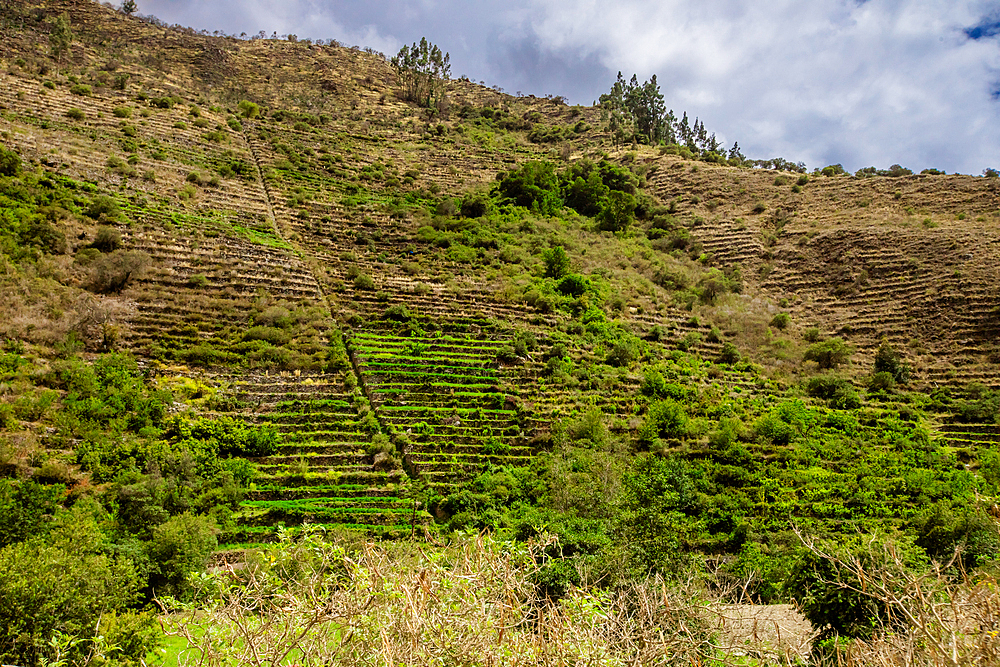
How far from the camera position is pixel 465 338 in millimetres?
30250

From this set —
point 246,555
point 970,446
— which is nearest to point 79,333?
point 246,555

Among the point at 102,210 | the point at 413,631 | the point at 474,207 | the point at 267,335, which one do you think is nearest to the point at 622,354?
the point at 267,335

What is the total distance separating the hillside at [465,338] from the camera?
1861 cm

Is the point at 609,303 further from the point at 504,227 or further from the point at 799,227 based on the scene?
the point at 799,227

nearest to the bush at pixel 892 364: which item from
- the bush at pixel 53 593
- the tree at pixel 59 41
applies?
the bush at pixel 53 593

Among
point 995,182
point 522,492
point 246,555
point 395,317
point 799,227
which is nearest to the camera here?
point 246,555

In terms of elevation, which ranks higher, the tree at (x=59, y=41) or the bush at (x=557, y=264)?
the tree at (x=59, y=41)

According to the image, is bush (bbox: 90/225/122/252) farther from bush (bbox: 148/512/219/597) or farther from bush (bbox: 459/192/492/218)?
bush (bbox: 459/192/492/218)

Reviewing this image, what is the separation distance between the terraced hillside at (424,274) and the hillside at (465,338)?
0.19 m

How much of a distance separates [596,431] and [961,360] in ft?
75.2

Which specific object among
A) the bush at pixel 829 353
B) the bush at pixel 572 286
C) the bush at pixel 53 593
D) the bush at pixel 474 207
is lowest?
the bush at pixel 53 593

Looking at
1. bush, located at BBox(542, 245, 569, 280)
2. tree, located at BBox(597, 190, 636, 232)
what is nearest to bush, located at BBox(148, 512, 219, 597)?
bush, located at BBox(542, 245, 569, 280)

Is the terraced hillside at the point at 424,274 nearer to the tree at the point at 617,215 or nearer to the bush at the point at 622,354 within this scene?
the bush at the point at 622,354

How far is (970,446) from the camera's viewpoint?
25.2 meters
